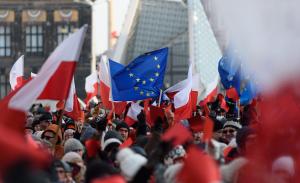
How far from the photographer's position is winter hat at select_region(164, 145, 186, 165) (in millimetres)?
8430

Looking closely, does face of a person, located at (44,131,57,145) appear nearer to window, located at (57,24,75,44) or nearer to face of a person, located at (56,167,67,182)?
face of a person, located at (56,167,67,182)

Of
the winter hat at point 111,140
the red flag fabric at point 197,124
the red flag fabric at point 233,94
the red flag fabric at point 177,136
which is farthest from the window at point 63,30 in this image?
the red flag fabric at point 177,136

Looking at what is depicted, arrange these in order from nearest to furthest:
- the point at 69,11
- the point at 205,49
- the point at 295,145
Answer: the point at 295,145, the point at 205,49, the point at 69,11

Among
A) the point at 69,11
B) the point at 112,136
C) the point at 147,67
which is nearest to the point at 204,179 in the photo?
the point at 112,136

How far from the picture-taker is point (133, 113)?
15.0 m

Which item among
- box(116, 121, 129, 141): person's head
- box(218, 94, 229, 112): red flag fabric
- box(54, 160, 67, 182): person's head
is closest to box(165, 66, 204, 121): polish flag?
box(218, 94, 229, 112): red flag fabric

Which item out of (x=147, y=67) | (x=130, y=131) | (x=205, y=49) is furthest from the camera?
(x=205, y=49)

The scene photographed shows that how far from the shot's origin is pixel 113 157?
9.06 metres

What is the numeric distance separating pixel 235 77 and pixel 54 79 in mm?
8219

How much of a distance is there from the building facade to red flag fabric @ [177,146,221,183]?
216ft

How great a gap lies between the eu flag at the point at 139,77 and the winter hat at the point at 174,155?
6250 millimetres

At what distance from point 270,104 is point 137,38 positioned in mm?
69934

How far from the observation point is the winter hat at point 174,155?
8.43 meters

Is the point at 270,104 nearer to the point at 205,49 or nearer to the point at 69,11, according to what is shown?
the point at 205,49
